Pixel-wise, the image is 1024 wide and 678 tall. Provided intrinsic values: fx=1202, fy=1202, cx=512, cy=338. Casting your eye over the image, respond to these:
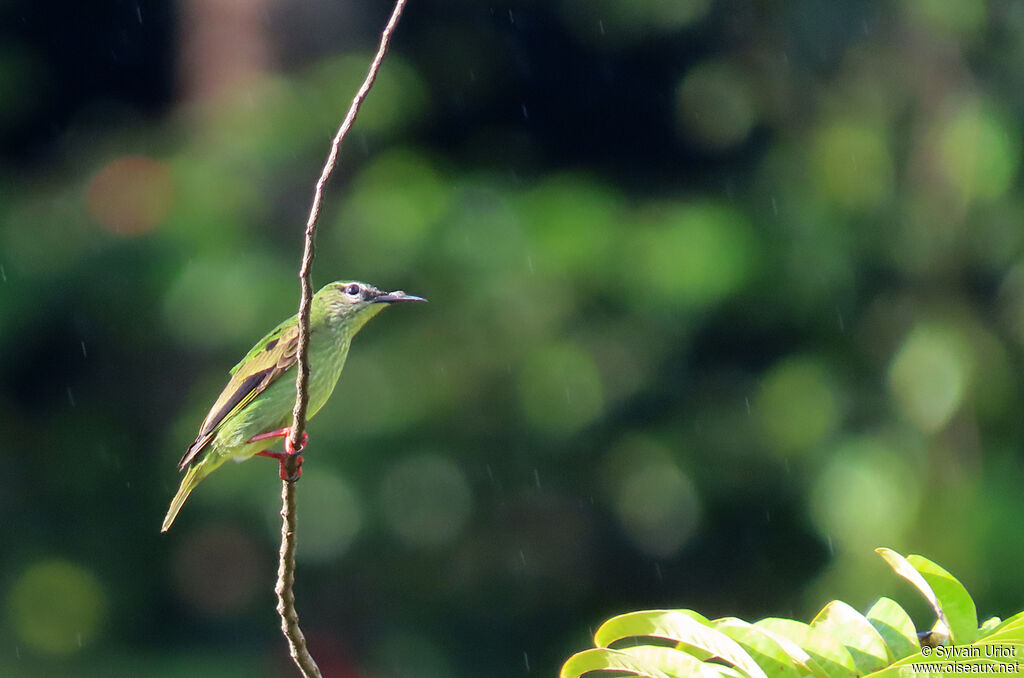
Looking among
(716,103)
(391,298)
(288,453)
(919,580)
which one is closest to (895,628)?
(919,580)

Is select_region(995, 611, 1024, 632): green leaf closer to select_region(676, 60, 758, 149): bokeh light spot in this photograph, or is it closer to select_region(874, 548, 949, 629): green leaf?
select_region(874, 548, 949, 629): green leaf

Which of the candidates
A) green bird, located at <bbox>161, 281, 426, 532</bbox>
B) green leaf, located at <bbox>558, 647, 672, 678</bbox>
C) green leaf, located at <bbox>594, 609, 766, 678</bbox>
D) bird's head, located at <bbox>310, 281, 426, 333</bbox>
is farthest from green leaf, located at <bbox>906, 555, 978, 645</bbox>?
bird's head, located at <bbox>310, 281, 426, 333</bbox>

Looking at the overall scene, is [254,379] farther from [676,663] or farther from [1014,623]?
[1014,623]

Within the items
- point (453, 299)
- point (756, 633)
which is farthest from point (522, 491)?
point (756, 633)

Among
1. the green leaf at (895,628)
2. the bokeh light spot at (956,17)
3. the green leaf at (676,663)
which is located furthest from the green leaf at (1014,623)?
the bokeh light spot at (956,17)

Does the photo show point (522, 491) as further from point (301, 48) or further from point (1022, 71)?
point (1022, 71)
